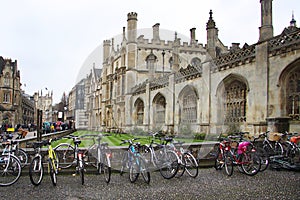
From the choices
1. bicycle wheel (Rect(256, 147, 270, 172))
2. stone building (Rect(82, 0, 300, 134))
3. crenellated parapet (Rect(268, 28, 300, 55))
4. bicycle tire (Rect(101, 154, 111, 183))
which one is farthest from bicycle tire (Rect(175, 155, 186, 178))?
crenellated parapet (Rect(268, 28, 300, 55))

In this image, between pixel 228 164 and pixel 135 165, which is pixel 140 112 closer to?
pixel 228 164

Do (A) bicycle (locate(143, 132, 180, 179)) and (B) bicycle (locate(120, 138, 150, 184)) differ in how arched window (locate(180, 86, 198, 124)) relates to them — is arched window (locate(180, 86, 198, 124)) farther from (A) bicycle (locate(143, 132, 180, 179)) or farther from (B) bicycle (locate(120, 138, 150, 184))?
(B) bicycle (locate(120, 138, 150, 184))

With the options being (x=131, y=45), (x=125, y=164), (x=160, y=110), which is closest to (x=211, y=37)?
(x=160, y=110)

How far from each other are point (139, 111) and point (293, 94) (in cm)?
1813

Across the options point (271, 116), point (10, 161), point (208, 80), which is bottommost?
point (10, 161)

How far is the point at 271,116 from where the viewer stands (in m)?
11.5

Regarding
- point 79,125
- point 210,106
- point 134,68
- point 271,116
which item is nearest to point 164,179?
point 271,116

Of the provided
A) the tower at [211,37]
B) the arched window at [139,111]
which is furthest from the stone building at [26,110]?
the tower at [211,37]

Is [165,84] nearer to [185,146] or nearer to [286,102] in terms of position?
[286,102]

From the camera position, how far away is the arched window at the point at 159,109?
74.2ft

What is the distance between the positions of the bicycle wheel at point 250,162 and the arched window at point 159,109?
14859 mm

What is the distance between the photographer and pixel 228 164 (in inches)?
292

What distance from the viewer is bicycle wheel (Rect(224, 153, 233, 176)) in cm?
727

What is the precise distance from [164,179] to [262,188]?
227 cm
